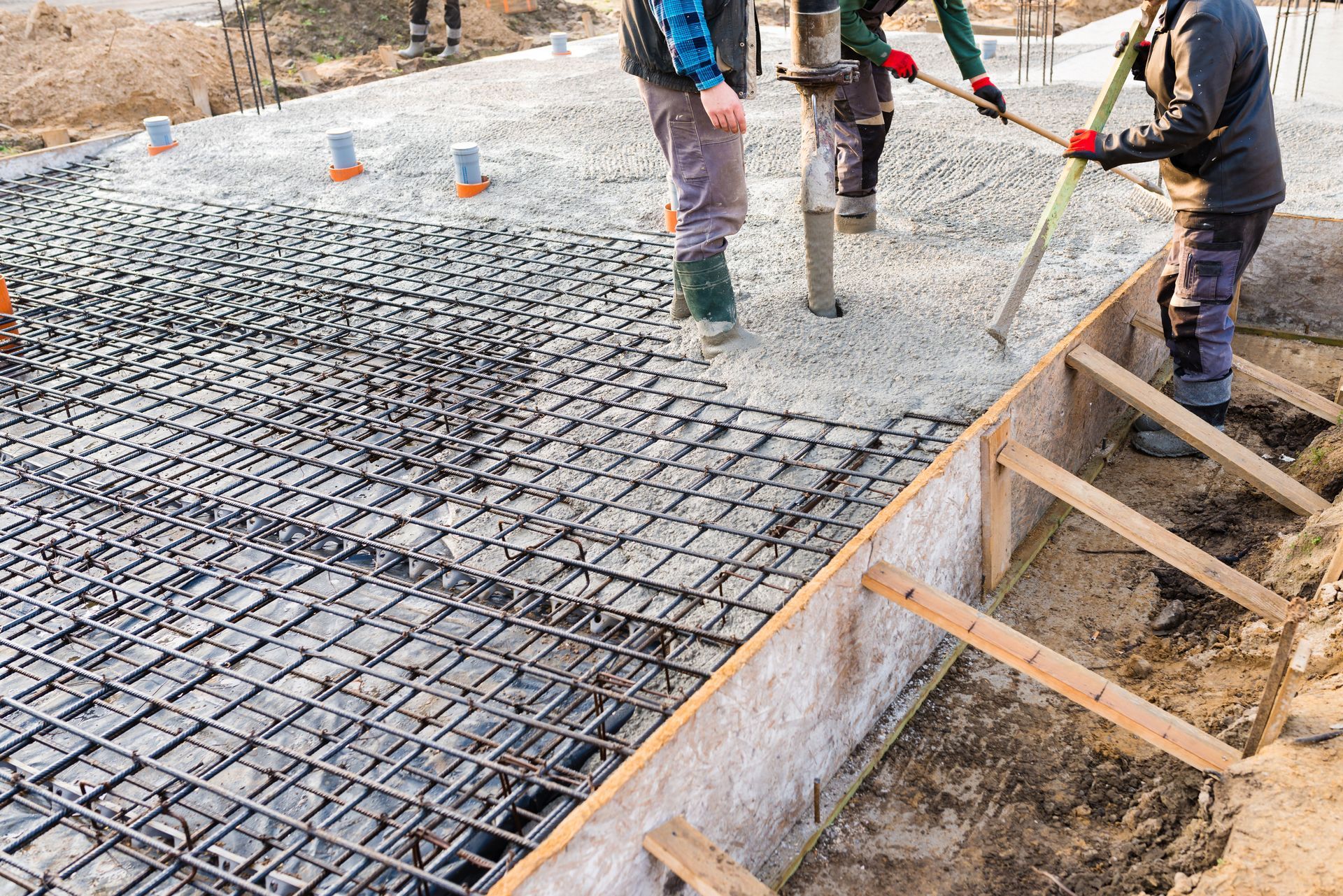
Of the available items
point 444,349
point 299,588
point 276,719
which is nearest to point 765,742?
point 276,719

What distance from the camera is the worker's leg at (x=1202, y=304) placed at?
335 cm

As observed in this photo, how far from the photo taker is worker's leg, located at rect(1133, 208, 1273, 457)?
335 cm

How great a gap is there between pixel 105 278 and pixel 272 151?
7.43 feet

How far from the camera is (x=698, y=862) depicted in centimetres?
165

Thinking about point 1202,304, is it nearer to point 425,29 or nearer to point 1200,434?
point 1200,434

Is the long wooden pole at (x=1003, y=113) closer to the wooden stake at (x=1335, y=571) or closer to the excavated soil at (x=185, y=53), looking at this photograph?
the wooden stake at (x=1335, y=571)

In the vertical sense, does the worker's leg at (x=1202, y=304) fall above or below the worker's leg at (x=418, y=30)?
below

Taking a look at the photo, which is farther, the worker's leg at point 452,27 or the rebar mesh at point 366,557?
the worker's leg at point 452,27

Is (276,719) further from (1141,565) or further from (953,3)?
(953,3)

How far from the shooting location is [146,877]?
198 cm

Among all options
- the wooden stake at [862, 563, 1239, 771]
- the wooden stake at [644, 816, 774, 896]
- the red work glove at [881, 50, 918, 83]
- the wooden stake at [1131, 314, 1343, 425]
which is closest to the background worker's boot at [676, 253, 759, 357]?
the red work glove at [881, 50, 918, 83]

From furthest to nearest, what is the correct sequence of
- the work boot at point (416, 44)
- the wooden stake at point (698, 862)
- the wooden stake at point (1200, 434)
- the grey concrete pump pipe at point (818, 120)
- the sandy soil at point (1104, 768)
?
the work boot at point (416, 44), the grey concrete pump pipe at point (818, 120), the wooden stake at point (1200, 434), the sandy soil at point (1104, 768), the wooden stake at point (698, 862)

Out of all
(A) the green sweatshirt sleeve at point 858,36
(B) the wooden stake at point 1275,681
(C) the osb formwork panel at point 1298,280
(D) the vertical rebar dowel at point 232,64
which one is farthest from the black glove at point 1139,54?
(D) the vertical rebar dowel at point 232,64

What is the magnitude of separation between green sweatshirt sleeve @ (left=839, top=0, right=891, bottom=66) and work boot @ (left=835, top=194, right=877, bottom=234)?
69 cm
